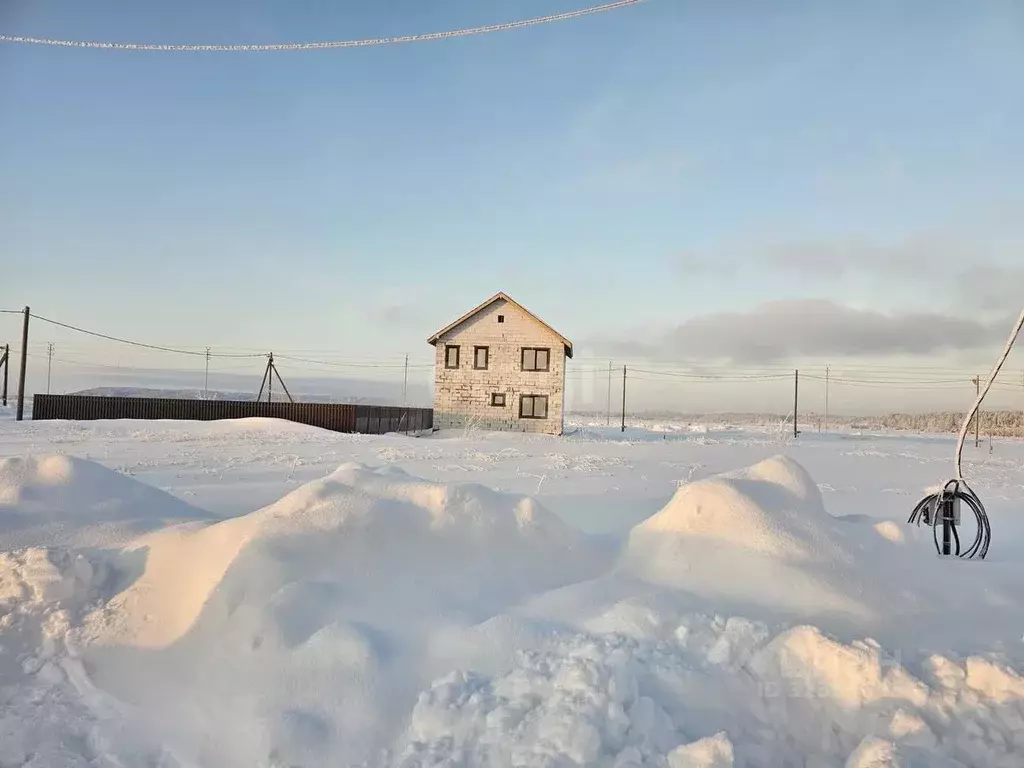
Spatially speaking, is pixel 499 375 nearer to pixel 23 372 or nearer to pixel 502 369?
pixel 502 369

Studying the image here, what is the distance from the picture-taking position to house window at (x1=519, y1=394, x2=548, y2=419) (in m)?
27.7

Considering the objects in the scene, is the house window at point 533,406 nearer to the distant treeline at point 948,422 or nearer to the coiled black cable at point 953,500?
the coiled black cable at point 953,500

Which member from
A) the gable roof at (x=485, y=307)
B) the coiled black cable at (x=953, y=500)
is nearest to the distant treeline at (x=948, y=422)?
the gable roof at (x=485, y=307)

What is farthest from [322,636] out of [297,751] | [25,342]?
[25,342]

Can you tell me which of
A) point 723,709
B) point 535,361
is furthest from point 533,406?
point 723,709

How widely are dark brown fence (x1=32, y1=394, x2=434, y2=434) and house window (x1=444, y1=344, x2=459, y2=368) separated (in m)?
3.74

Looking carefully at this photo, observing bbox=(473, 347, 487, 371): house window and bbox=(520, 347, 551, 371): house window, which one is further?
bbox=(473, 347, 487, 371): house window

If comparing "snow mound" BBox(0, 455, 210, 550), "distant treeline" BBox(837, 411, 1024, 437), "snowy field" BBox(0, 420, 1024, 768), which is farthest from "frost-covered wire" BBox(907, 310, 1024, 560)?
"distant treeline" BBox(837, 411, 1024, 437)

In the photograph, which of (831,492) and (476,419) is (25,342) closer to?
(476,419)

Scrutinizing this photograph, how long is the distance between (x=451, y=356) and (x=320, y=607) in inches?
972

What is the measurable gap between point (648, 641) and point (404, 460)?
1207 centimetres

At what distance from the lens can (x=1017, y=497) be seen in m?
11.4

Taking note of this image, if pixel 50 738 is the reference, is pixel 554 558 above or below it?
above

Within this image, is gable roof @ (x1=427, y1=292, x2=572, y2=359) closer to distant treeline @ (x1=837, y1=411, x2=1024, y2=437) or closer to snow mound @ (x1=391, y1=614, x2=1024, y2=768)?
snow mound @ (x1=391, y1=614, x2=1024, y2=768)
